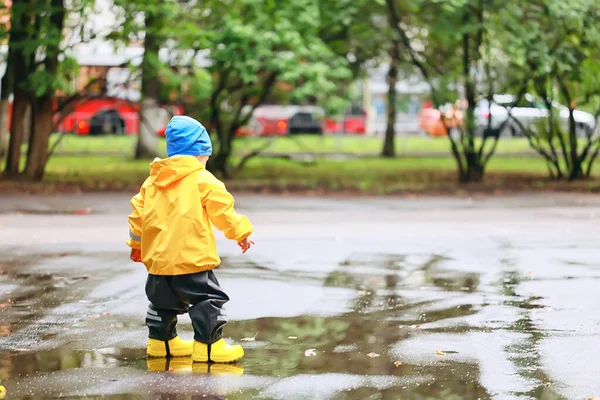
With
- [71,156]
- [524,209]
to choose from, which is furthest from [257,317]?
[71,156]

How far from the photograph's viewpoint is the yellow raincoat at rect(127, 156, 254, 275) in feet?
21.6

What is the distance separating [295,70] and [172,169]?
13.6 m

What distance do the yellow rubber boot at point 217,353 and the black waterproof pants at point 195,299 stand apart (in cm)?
4

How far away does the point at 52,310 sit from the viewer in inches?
339

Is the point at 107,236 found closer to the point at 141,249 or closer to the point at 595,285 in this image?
the point at 595,285

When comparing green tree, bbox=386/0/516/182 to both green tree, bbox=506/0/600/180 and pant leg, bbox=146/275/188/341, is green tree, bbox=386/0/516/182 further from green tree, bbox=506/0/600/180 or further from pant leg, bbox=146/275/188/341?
pant leg, bbox=146/275/188/341

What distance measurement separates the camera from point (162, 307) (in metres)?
6.73

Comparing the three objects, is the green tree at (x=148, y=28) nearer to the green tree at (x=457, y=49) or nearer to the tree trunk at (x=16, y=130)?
the tree trunk at (x=16, y=130)

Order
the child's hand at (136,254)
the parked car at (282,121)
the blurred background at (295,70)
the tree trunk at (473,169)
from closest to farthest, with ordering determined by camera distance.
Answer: the child's hand at (136,254) < the blurred background at (295,70) < the tree trunk at (473,169) < the parked car at (282,121)

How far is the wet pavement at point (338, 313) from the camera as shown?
20.3ft

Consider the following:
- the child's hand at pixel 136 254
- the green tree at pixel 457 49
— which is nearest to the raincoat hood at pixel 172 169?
the child's hand at pixel 136 254

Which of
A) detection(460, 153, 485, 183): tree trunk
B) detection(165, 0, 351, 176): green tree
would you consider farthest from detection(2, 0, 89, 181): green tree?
detection(460, 153, 485, 183): tree trunk

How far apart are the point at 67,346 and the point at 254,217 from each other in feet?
30.9

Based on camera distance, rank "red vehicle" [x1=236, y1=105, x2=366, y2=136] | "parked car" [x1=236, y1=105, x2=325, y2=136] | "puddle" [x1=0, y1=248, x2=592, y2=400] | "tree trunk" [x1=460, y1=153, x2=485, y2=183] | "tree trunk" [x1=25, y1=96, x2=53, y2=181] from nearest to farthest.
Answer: "puddle" [x1=0, y1=248, x2=592, y2=400], "tree trunk" [x1=25, y1=96, x2=53, y2=181], "tree trunk" [x1=460, y1=153, x2=485, y2=183], "parked car" [x1=236, y1=105, x2=325, y2=136], "red vehicle" [x1=236, y1=105, x2=366, y2=136]
